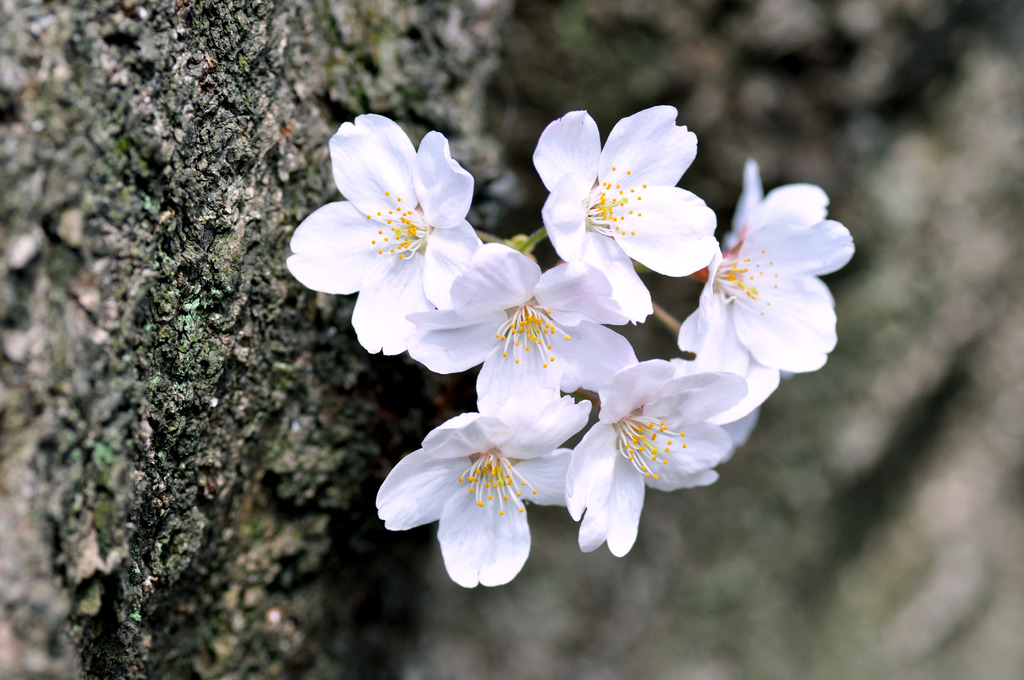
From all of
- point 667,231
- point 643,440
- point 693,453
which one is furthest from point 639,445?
point 667,231

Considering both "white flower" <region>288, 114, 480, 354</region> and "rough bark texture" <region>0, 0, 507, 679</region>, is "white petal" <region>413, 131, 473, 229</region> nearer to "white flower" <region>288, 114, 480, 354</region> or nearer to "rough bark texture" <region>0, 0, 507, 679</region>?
"white flower" <region>288, 114, 480, 354</region>

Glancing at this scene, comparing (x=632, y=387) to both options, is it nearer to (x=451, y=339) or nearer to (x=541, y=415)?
(x=541, y=415)

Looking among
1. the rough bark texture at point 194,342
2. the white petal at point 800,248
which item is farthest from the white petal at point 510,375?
the white petal at point 800,248

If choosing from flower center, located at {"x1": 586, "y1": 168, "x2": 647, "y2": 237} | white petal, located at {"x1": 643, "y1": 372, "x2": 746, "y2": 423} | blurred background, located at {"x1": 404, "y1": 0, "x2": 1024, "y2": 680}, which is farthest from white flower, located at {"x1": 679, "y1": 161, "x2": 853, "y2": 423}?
blurred background, located at {"x1": 404, "y1": 0, "x2": 1024, "y2": 680}

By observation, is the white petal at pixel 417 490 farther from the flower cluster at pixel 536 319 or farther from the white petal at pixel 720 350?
the white petal at pixel 720 350

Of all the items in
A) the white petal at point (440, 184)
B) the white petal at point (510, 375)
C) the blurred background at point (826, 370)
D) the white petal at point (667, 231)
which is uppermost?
the white petal at point (440, 184)

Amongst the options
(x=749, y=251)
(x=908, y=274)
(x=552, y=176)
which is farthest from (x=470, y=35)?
(x=908, y=274)

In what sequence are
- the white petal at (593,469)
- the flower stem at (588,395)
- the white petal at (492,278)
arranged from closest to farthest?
the white petal at (492,278)
the white petal at (593,469)
the flower stem at (588,395)
